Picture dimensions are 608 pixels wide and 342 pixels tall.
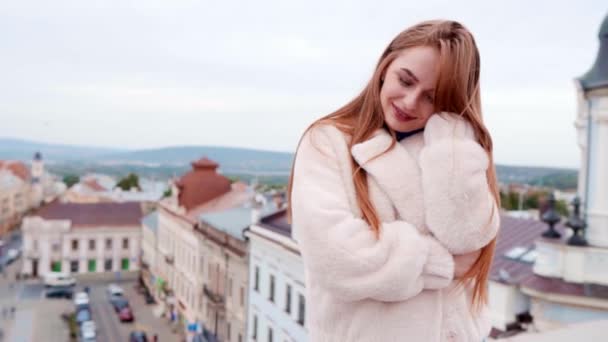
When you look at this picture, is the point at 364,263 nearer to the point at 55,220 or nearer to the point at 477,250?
the point at 477,250

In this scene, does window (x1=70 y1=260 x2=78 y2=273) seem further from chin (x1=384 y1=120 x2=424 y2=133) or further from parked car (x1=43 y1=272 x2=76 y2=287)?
chin (x1=384 y1=120 x2=424 y2=133)

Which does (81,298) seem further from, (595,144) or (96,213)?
(595,144)

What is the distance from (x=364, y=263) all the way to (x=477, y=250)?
0.68 ft

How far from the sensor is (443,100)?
83 centimetres

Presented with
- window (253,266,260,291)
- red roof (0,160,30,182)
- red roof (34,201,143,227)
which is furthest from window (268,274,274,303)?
red roof (34,201,143,227)

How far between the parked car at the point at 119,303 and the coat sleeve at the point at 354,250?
19.0m

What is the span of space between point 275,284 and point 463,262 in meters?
6.57

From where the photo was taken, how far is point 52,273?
19.3 metres

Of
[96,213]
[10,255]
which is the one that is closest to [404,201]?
[10,255]

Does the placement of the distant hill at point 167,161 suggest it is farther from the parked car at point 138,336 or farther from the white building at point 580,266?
the parked car at point 138,336

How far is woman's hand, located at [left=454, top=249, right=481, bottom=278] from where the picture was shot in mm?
811

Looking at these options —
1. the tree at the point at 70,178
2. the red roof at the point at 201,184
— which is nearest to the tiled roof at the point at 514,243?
the tree at the point at 70,178

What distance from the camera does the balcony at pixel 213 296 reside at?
10.6 metres

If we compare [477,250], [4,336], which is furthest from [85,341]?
[477,250]
